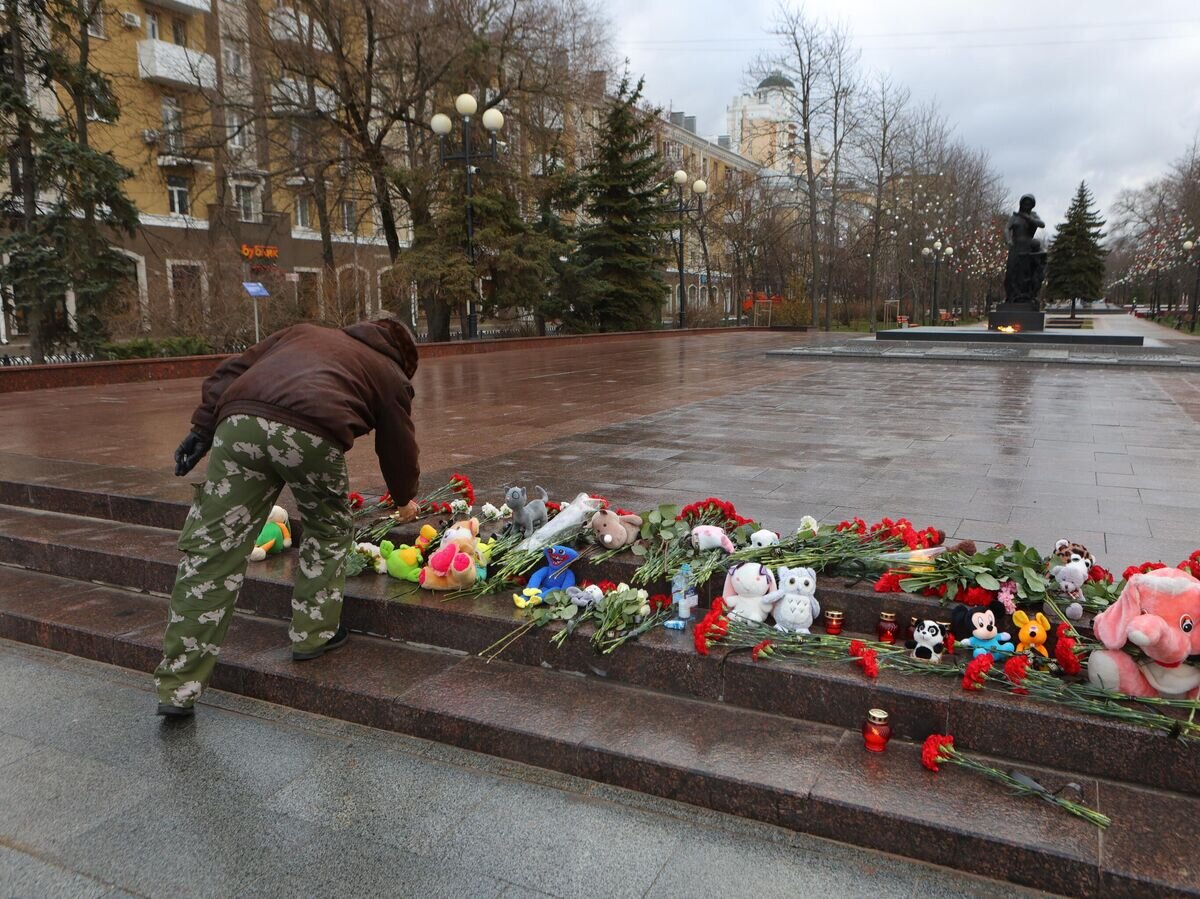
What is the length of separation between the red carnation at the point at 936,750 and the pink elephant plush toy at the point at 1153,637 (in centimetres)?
55

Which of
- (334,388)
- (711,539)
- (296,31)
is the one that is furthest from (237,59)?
→ (711,539)

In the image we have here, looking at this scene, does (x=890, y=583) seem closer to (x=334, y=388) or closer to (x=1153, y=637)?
(x=1153, y=637)

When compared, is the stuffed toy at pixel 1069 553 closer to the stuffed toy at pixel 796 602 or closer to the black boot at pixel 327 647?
the stuffed toy at pixel 796 602

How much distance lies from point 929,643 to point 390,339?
8.01ft

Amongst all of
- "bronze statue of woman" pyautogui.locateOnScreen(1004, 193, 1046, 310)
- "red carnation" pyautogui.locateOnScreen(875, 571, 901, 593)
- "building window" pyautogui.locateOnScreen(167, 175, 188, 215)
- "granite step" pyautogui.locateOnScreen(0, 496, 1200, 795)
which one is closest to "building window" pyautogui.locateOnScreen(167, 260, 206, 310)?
"building window" pyautogui.locateOnScreen(167, 175, 188, 215)

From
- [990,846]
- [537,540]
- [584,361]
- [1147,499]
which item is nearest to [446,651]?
[537,540]

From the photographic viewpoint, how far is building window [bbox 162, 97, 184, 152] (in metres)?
21.4

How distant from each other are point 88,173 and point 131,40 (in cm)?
1779

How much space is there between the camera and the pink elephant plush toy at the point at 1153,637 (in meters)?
2.61

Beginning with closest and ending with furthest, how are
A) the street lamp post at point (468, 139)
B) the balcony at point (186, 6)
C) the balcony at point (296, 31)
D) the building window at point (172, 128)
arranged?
the street lamp post at point (468, 139), the balcony at point (296, 31), the building window at point (172, 128), the balcony at point (186, 6)

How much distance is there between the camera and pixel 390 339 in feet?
11.5

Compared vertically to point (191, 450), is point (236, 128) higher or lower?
higher

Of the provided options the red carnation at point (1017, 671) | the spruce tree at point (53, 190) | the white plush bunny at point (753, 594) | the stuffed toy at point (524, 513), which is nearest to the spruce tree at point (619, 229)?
the spruce tree at point (53, 190)

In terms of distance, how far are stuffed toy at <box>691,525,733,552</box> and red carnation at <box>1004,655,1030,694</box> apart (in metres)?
1.23
